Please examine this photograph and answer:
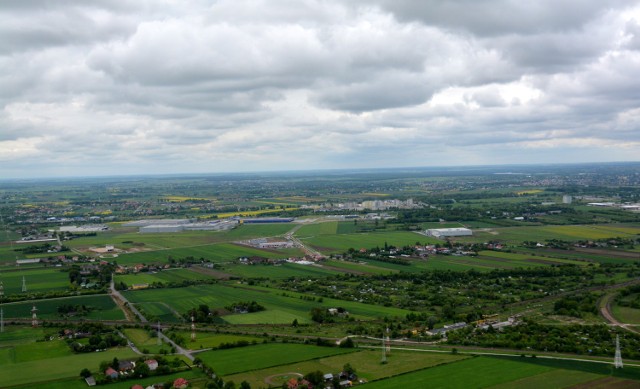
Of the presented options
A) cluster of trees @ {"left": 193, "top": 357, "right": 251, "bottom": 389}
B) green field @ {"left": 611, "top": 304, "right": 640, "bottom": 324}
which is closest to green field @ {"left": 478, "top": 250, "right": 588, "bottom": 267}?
green field @ {"left": 611, "top": 304, "right": 640, "bottom": 324}

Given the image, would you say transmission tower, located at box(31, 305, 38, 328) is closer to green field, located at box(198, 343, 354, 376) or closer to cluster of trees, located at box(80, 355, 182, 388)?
cluster of trees, located at box(80, 355, 182, 388)

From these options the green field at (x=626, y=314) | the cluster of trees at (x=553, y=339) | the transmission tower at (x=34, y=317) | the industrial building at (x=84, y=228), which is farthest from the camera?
the industrial building at (x=84, y=228)

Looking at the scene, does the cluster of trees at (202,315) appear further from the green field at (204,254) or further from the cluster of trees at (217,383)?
the green field at (204,254)

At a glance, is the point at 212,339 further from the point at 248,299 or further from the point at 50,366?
the point at 248,299

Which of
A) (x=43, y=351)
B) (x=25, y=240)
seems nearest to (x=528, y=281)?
(x=43, y=351)

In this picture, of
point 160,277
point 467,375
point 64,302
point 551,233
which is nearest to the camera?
point 467,375

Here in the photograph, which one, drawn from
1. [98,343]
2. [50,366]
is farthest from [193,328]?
[50,366]

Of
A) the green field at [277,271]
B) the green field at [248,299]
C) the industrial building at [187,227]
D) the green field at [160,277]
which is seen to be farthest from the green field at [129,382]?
the industrial building at [187,227]
